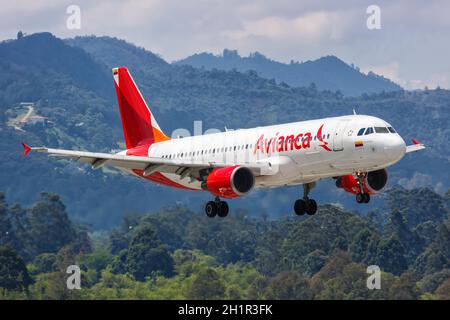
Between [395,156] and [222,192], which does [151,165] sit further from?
[395,156]

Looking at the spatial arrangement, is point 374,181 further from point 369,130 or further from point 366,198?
point 369,130

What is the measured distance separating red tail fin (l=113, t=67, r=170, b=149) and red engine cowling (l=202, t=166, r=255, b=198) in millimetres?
17638

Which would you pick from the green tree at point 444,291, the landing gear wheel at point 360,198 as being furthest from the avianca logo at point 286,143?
the green tree at point 444,291

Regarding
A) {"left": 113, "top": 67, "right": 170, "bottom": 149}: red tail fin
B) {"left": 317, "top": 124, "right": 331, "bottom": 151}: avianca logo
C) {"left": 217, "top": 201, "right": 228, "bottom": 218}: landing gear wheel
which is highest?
{"left": 113, "top": 67, "right": 170, "bottom": 149}: red tail fin

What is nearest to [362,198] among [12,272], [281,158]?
[281,158]

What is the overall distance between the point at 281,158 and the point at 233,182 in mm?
3433

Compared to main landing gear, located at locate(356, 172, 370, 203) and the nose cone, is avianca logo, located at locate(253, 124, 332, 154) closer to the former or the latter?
the nose cone

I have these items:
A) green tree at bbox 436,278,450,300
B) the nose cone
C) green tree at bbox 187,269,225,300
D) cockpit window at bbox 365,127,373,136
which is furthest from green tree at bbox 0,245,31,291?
the nose cone

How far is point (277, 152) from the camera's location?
81.4 m

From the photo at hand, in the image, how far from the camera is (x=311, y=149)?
7894 cm

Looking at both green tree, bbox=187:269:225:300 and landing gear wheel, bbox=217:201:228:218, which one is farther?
green tree, bbox=187:269:225:300

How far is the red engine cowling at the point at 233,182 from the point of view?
8038cm

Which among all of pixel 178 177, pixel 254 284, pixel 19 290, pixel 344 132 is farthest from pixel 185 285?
pixel 344 132

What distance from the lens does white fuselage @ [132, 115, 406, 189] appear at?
76.7m
